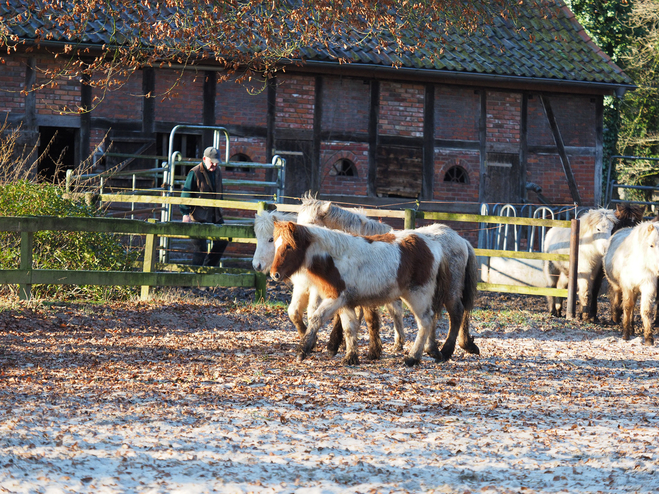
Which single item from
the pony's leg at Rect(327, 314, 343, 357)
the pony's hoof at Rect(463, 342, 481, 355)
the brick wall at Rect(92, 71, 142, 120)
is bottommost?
the pony's hoof at Rect(463, 342, 481, 355)

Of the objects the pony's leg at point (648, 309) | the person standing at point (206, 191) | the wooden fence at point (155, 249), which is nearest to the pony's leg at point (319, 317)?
the wooden fence at point (155, 249)

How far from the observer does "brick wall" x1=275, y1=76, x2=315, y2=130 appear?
1634 cm

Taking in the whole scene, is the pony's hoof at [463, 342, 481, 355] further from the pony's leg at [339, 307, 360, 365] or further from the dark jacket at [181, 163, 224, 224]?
the dark jacket at [181, 163, 224, 224]

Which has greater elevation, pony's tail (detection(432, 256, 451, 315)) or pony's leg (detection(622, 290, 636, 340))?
pony's tail (detection(432, 256, 451, 315))

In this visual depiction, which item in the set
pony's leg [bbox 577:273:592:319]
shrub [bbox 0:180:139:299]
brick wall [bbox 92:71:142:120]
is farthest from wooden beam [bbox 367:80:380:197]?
shrub [bbox 0:180:139:299]

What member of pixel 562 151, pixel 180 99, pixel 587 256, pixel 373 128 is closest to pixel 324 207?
pixel 587 256

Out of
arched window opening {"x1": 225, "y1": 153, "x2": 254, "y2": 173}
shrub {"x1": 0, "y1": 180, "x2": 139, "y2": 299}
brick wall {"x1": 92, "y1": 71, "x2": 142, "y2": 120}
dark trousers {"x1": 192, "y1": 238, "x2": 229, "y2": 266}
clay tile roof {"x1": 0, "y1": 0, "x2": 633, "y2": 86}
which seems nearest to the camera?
shrub {"x1": 0, "y1": 180, "x2": 139, "y2": 299}

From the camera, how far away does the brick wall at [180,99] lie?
50.9ft

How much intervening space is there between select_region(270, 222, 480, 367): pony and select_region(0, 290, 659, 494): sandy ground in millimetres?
388

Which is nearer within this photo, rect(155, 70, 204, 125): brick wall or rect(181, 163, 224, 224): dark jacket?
rect(181, 163, 224, 224): dark jacket

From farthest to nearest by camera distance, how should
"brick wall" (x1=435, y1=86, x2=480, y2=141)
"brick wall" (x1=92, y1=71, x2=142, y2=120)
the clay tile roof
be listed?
"brick wall" (x1=435, y1=86, x2=480, y2=141), the clay tile roof, "brick wall" (x1=92, y1=71, x2=142, y2=120)

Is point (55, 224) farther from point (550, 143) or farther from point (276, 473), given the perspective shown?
point (550, 143)

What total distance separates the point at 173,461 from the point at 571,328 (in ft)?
24.5

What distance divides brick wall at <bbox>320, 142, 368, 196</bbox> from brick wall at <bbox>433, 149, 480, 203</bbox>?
1699mm
